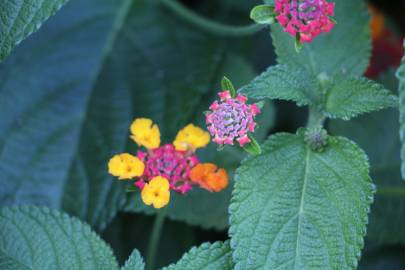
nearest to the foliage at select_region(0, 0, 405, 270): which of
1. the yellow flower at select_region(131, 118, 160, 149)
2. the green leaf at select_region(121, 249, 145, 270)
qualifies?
the green leaf at select_region(121, 249, 145, 270)

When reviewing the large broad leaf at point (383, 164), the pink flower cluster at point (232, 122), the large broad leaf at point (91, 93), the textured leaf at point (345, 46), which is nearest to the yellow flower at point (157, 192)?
the pink flower cluster at point (232, 122)

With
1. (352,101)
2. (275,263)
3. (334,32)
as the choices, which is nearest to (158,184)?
(275,263)

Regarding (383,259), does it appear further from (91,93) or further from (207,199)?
(91,93)

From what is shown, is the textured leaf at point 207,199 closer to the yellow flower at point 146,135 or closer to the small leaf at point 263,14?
the yellow flower at point 146,135

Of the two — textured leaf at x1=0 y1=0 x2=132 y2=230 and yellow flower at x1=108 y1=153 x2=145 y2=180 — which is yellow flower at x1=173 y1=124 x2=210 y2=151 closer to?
yellow flower at x1=108 y1=153 x2=145 y2=180

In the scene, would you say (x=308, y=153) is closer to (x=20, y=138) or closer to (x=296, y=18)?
(x=296, y=18)

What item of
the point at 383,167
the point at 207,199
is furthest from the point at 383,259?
the point at 207,199
